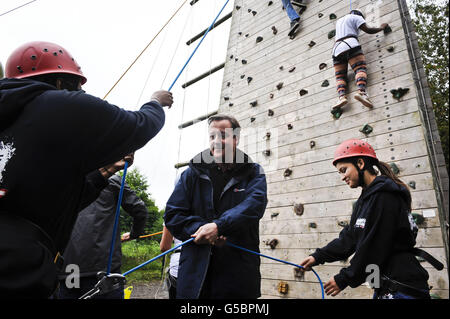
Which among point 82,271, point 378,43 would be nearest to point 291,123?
point 378,43

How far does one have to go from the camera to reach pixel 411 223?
1.68m

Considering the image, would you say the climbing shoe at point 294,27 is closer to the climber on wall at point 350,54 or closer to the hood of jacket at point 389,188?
the climber on wall at point 350,54

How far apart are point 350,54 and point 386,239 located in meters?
2.88

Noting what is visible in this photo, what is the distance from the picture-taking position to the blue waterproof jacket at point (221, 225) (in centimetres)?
183

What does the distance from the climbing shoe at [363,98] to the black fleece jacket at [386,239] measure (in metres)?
1.92

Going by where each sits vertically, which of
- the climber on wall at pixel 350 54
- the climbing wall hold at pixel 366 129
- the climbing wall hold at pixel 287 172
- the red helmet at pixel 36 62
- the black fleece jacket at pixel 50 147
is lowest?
the black fleece jacket at pixel 50 147

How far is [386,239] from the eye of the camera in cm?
162

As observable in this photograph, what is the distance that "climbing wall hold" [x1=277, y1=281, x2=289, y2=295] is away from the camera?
3723 mm

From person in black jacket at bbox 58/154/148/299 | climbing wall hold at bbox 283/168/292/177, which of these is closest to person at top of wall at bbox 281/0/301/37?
climbing wall hold at bbox 283/168/292/177

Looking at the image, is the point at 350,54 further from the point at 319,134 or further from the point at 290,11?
the point at 290,11

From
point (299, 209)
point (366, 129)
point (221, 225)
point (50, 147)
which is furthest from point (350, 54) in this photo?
point (50, 147)

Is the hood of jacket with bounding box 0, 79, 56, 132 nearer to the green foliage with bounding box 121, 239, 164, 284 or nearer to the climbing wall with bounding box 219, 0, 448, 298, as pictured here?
the climbing wall with bounding box 219, 0, 448, 298

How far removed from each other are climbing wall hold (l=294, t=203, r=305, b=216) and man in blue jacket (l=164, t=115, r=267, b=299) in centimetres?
190

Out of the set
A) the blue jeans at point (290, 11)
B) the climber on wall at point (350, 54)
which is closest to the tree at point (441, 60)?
the climber on wall at point (350, 54)
